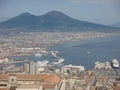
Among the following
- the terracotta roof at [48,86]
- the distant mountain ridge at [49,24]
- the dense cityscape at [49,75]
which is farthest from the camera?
the distant mountain ridge at [49,24]

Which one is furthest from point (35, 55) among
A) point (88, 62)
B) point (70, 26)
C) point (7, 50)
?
point (70, 26)

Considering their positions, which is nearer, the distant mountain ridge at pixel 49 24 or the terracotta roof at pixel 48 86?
the terracotta roof at pixel 48 86

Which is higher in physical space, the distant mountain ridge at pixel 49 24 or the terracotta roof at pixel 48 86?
the terracotta roof at pixel 48 86

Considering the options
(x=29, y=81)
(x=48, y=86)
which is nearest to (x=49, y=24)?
(x=29, y=81)

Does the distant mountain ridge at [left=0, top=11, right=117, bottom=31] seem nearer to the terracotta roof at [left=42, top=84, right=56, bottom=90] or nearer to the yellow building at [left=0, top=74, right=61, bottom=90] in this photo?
the yellow building at [left=0, top=74, right=61, bottom=90]

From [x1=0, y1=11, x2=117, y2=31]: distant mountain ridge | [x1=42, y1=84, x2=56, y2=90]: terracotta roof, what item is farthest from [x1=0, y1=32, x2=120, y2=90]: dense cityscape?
[x1=0, y1=11, x2=117, y2=31]: distant mountain ridge

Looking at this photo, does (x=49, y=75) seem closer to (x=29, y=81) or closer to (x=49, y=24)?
(x=29, y=81)

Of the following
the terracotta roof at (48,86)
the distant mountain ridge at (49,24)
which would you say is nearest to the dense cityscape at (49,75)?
the terracotta roof at (48,86)

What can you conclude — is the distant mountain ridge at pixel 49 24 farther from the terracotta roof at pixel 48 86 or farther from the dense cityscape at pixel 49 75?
the terracotta roof at pixel 48 86

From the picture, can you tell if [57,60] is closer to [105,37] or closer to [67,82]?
[67,82]
